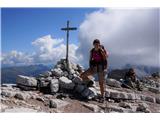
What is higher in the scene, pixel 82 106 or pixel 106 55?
pixel 106 55

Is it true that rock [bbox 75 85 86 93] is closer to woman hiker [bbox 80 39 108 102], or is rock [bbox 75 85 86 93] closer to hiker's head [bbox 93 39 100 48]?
woman hiker [bbox 80 39 108 102]

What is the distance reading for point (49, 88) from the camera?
15305 mm

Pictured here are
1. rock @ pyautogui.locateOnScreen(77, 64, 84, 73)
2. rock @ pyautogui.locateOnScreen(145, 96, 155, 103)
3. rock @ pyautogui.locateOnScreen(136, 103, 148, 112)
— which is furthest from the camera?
rock @ pyautogui.locateOnScreen(77, 64, 84, 73)

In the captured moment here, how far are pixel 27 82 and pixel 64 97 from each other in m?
1.62

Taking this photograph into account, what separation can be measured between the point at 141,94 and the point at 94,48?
14.5 ft

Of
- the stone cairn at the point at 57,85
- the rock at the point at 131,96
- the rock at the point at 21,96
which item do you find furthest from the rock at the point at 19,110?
the rock at the point at 131,96

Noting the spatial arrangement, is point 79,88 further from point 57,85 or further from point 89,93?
point 57,85

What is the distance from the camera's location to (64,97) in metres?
14.8

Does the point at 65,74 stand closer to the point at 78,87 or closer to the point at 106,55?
the point at 78,87

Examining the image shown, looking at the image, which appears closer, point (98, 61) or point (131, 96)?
point (98, 61)

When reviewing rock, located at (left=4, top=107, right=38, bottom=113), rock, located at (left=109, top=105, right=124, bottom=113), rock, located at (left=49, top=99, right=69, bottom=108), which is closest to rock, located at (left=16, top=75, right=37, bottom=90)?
rock, located at (left=49, top=99, right=69, bottom=108)

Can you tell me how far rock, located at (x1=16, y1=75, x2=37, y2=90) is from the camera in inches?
598

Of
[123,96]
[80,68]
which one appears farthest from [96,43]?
[80,68]
